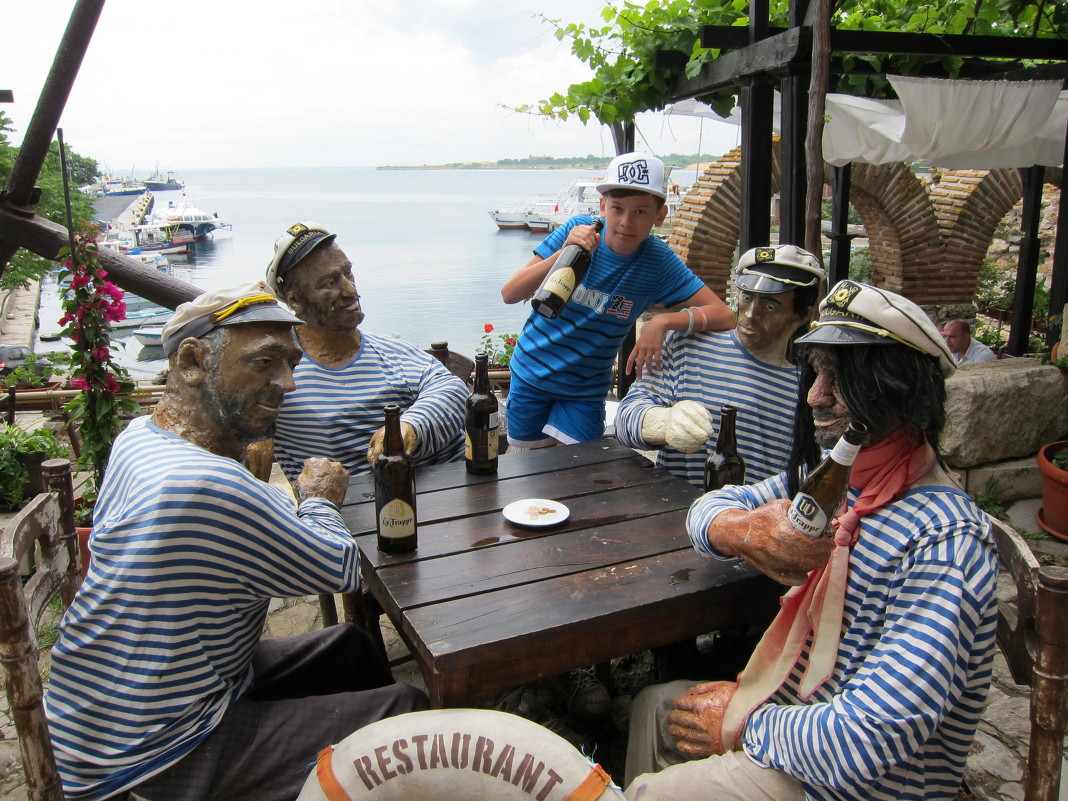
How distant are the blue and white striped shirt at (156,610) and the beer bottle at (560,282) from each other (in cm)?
158

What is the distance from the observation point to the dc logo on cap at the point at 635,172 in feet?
9.75

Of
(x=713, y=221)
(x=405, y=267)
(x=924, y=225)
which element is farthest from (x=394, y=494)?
(x=405, y=267)

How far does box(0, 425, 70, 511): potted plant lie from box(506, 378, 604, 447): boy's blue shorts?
2769 millimetres

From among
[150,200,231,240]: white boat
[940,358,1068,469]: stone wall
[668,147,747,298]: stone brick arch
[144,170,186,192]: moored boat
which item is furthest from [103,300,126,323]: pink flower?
[144,170,186,192]: moored boat

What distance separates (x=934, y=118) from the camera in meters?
4.44

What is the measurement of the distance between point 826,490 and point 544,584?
27.7 inches

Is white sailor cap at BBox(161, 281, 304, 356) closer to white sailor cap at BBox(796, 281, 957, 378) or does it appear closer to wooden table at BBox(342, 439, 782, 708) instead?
wooden table at BBox(342, 439, 782, 708)

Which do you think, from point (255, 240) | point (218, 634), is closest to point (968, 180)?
point (218, 634)

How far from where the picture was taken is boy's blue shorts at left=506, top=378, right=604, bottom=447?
340cm

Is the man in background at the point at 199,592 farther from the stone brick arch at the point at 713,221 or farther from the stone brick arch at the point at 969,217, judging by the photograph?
the stone brick arch at the point at 969,217

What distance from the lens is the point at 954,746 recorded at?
58.1 inches

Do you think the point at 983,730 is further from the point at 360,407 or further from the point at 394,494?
the point at 360,407

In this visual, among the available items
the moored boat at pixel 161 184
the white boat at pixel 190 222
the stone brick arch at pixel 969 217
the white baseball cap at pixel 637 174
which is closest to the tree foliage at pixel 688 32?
the white baseball cap at pixel 637 174

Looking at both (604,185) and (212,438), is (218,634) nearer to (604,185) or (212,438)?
(212,438)
